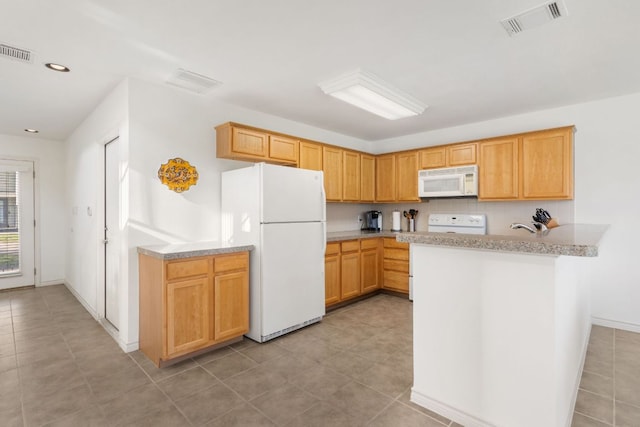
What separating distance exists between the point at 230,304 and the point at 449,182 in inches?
129

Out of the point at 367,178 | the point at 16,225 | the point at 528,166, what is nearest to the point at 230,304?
the point at 367,178

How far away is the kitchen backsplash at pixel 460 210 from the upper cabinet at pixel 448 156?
1.90 feet

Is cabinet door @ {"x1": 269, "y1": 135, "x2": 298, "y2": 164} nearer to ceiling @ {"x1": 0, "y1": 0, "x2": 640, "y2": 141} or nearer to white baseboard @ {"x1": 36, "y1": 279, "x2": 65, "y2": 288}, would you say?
ceiling @ {"x1": 0, "y1": 0, "x2": 640, "y2": 141}

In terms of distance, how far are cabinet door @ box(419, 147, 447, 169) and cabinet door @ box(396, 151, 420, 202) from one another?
0.38ft

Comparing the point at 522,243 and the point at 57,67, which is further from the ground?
the point at 57,67

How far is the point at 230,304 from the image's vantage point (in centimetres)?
299

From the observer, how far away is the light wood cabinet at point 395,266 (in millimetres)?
4633

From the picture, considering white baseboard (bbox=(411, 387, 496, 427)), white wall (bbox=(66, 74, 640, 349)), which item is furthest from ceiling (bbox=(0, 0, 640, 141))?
white baseboard (bbox=(411, 387, 496, 427))

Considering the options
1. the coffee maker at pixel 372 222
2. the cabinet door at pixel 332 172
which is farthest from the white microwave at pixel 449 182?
the cabinet door at pixel 332 172

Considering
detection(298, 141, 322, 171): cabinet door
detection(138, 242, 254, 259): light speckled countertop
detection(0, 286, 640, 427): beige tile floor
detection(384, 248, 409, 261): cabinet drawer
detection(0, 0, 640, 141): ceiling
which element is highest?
detection(0, 0, 640, 141): ceiling

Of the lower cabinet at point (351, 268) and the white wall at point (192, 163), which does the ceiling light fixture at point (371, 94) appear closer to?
the white wall at point (192, 163)

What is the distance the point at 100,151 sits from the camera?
12.2 ft

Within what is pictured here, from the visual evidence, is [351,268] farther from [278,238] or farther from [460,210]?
[460,210]

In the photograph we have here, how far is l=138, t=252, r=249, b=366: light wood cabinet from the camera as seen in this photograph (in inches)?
102
